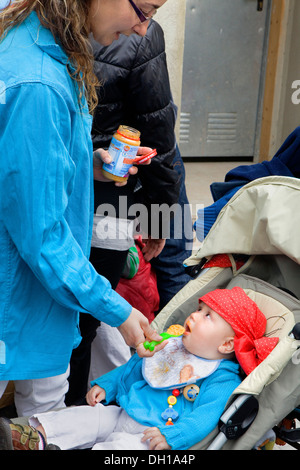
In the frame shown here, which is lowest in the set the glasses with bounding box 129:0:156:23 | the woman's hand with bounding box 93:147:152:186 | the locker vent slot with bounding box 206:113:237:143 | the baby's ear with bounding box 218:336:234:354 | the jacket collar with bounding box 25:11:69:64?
the locker vent slot with bounding box 206:113:237:143

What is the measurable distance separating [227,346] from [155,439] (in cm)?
46

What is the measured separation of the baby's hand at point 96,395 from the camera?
80.8 inches

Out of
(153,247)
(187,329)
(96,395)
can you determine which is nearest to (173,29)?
(153,247)

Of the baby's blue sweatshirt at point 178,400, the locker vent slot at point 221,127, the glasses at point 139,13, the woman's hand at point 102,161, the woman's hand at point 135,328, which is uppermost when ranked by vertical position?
the glasses at point 139,13

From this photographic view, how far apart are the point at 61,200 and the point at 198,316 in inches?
36.8

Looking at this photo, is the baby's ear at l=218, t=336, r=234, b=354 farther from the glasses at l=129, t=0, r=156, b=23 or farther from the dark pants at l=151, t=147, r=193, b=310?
the dark pants at l=151, t=147, r=193, b=310

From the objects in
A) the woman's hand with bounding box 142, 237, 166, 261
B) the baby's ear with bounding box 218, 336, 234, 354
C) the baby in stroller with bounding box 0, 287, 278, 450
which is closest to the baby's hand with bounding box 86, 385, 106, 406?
the baby in stroller with bounding box 0, 287, 278, 450

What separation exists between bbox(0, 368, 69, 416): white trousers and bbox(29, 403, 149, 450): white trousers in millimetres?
43

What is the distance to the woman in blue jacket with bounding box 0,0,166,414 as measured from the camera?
130 centimetres

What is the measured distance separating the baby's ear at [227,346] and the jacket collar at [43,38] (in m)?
1.17

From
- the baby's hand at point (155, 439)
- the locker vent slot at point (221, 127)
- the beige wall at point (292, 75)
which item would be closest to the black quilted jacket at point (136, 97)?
the baby's hand at point (155, 439)

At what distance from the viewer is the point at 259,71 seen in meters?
6.48

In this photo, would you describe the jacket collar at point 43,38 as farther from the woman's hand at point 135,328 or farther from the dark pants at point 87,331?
the dark pants at point 87,331
